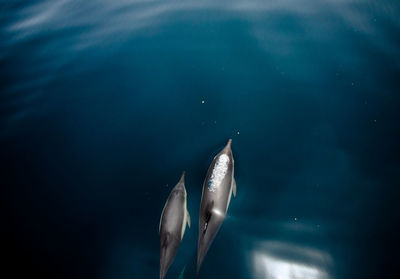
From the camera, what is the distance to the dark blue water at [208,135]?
278cm

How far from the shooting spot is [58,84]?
174 inches

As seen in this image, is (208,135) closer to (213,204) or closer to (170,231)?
(213,204)

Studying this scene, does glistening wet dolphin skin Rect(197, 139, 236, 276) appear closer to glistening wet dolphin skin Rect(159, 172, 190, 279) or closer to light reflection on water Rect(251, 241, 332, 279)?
glistening wet dolphin skin Rect(159, 172, 190, 279)

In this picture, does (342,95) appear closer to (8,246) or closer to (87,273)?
(87,273)

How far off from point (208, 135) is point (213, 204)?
1.27 metres

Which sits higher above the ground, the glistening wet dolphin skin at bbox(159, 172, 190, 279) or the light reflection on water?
the glistening wet dolphin skin at bbox(159, 172, 190, 279)

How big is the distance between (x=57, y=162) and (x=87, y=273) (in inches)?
68.7

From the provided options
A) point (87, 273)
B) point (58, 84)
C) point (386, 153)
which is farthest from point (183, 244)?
point (58, 84)

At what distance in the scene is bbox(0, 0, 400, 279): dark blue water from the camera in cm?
278

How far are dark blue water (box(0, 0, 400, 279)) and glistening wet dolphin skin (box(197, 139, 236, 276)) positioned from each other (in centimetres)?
31

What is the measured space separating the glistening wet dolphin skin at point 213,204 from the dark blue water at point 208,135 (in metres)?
0.31

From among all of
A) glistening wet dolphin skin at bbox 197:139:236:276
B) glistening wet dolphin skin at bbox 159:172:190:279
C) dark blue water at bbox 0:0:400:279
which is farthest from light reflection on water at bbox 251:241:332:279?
glistening wet dolphin skin at bbox 159:172:190:279

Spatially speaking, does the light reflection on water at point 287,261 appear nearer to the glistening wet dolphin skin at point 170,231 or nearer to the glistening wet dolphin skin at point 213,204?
the glistening wet dolphin skin at point 213,204

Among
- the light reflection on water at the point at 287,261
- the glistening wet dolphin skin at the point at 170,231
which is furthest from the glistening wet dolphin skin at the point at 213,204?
the light reflection on water at the point at 287,261
